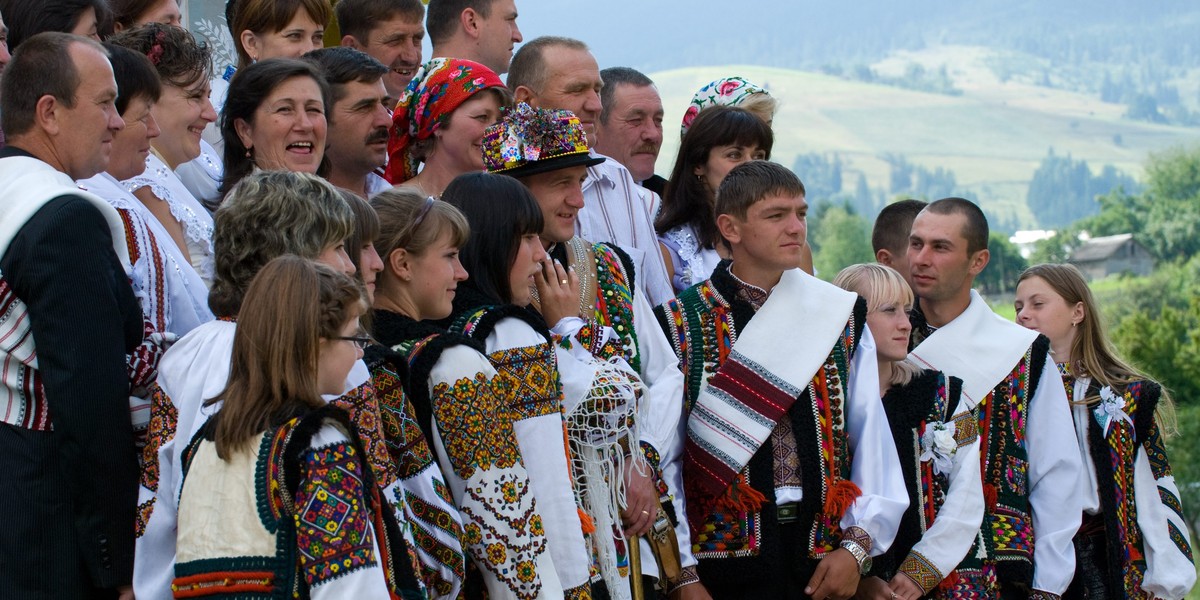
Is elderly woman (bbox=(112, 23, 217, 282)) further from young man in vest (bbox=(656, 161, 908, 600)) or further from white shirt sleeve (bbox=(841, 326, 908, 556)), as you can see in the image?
white shirt sleeve (bbox=(841, 326, 908, 556))

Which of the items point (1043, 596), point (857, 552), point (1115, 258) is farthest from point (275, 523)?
point (1115, 258)

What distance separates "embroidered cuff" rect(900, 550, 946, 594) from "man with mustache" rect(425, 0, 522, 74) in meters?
2.88

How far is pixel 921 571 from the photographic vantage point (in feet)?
16.4

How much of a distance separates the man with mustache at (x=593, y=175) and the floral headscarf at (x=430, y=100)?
0.40m

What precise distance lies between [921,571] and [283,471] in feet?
9.10

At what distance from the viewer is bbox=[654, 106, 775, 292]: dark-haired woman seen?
5672 millimetres

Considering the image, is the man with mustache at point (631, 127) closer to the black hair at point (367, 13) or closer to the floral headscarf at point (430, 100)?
the black hair at point (367, 13)

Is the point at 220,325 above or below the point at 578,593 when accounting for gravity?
above

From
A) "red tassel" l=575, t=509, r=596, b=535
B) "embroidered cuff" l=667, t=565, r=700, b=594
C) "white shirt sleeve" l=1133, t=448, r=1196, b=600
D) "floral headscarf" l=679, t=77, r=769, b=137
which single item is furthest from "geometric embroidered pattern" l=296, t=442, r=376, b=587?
"white shirt sleeve" l=1133, t=448, r=1196, b=600

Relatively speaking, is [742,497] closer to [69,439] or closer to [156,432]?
[156,432]

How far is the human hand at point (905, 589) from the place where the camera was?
16.3 feet

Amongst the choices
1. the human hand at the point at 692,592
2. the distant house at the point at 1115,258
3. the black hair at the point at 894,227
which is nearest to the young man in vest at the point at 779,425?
the human hand at the point at 692,592

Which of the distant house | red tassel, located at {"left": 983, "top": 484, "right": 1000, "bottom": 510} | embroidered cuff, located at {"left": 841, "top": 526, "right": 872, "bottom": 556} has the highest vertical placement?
embroidered cuff, located at {"left": 841, "top": 526, "right": 872, "bottom": 556}

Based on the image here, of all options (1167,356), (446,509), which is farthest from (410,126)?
(1167,356)
